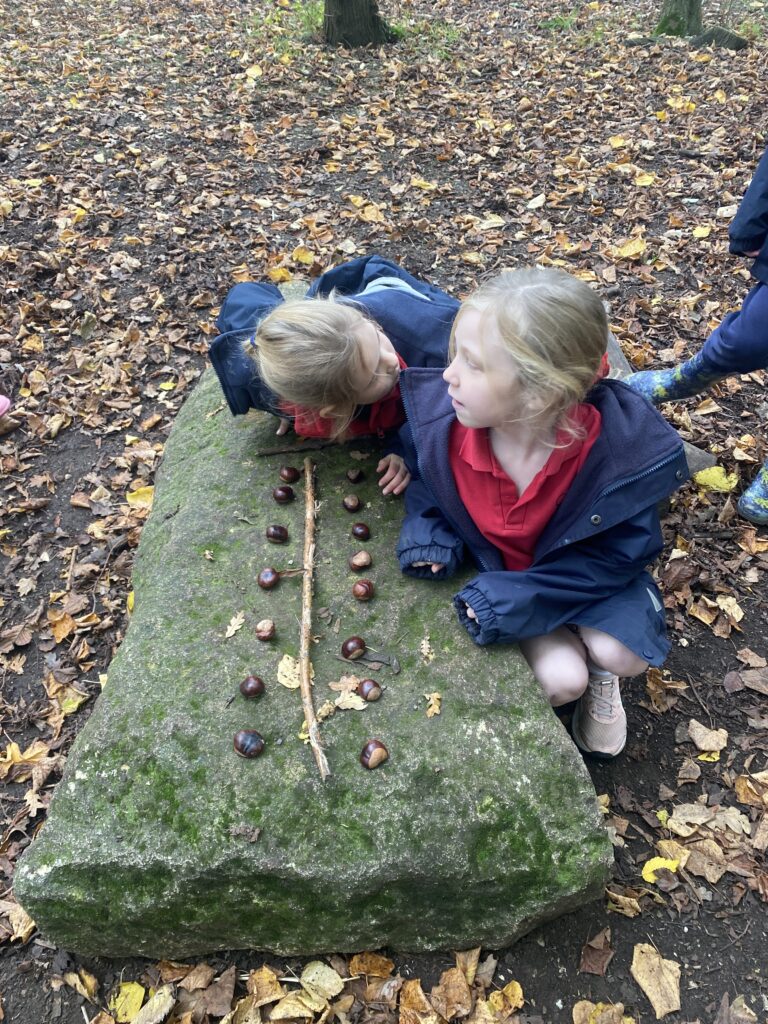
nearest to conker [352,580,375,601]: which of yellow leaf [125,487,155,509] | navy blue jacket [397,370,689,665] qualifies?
navy blue jacket [397,370,689,665]

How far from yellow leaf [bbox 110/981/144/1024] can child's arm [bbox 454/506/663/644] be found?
73.6 inches

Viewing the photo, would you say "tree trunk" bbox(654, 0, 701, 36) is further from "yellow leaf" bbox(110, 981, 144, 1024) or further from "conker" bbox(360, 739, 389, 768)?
"yellow leaf" bbox(110, 981, 144, 1024)

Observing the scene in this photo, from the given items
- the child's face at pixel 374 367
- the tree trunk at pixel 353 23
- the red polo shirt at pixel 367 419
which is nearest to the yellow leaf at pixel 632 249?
the red polo shirt at pixel 367 419

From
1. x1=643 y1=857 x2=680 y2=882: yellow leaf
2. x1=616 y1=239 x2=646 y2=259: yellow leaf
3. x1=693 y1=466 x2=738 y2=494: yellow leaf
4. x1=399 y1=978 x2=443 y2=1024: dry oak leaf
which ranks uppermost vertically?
x1=616 y1=239 x2=646 y2=259: yellow leaf

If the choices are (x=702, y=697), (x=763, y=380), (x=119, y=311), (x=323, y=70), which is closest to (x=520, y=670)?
(x=702, y=697)

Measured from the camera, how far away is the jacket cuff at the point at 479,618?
2.78 metres

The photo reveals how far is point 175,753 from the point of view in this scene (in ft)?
8.74

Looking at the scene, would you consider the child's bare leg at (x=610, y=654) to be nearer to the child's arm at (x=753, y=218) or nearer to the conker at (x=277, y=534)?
the conker at (x=277, y=534)

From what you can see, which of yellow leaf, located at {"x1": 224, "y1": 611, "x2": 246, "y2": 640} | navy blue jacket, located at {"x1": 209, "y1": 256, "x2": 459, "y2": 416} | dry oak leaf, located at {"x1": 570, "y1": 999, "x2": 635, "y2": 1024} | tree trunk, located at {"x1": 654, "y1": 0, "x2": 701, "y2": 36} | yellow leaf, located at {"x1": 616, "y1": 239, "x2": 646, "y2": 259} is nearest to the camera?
dry oak leaf, located at {"x1": 570, "y1": 999, "x2": 635, "y2": 1024}

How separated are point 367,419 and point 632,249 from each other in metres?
3.90

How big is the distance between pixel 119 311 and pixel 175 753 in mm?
4579

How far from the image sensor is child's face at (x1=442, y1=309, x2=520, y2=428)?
8.14ft

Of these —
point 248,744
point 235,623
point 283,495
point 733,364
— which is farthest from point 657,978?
point 733,364

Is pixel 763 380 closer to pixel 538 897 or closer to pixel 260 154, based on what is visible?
pixel 538 897
